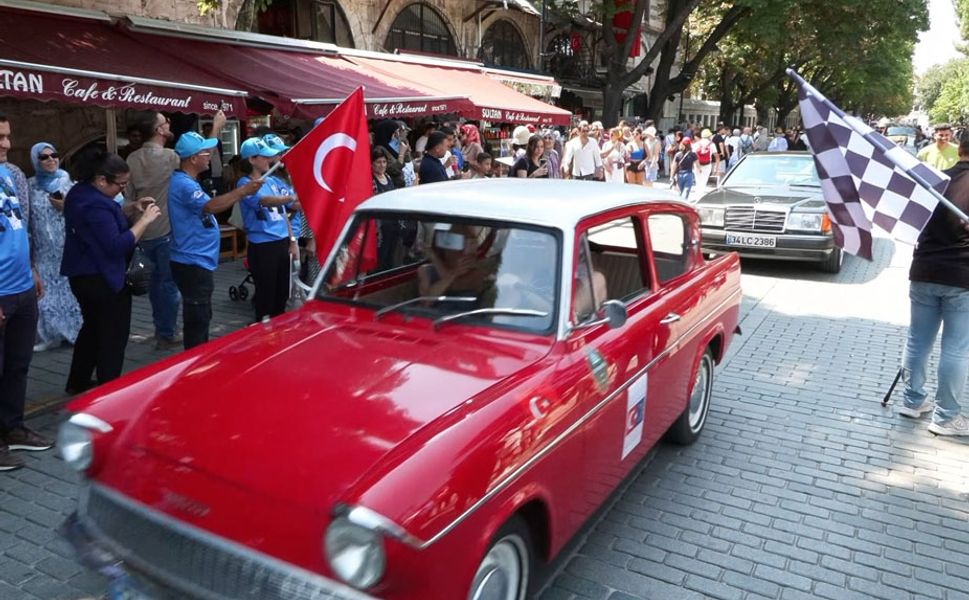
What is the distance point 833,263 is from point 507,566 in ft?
30.2

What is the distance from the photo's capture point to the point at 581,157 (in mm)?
13125

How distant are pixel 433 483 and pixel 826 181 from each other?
148 inches

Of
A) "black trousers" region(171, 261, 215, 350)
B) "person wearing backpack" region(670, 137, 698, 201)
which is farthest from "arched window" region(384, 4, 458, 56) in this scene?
"black trousers" region(171, 261, 215, 350)

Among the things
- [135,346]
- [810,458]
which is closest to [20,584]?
[135,346]

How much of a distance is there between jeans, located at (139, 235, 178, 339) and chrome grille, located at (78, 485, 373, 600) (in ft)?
13.9

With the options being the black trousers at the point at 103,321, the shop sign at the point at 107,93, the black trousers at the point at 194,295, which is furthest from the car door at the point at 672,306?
the shop sign at the point at 107,93

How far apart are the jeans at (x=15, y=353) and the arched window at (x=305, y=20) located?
35.5ft

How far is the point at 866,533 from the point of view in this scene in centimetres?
389

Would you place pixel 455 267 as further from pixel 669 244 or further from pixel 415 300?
pixel 669 244

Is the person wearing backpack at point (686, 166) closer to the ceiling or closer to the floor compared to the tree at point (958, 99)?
closer to the floor

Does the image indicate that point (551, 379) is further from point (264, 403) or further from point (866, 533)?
point (866, 533)

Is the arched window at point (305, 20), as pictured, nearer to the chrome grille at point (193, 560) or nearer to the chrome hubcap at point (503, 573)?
the chrome grille at point (193, 560)

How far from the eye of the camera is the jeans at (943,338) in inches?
192

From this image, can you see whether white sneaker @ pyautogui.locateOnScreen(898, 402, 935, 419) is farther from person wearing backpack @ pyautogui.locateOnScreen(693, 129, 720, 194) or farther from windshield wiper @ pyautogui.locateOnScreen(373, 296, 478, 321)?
person wearing backpack @ pyautogui.locateOnScreen(693, 129, 720, 194)
